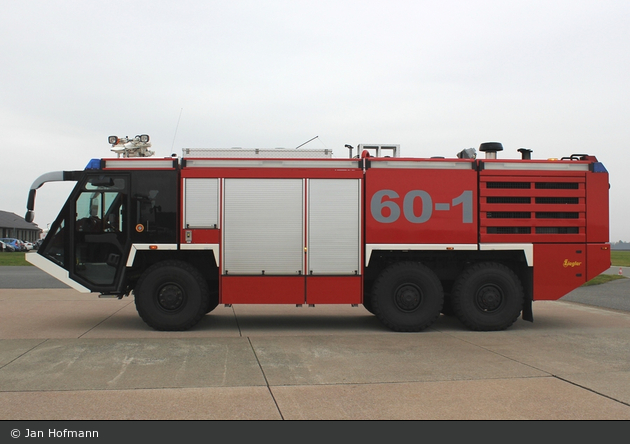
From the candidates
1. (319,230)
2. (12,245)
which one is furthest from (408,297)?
(12,245)

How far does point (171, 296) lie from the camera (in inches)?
352

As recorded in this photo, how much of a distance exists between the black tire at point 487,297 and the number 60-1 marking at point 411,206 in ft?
2.98

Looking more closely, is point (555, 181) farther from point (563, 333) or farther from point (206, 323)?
point (206, 323)

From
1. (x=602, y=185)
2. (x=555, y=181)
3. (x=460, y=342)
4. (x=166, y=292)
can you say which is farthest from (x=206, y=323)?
(x=602, y=185)

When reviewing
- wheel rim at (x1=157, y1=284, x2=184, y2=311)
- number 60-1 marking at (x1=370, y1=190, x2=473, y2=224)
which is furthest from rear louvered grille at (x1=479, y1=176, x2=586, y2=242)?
wheel rim at (x1=157, y1=284, x2=184, y2=311)

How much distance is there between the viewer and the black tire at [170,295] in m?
8.91

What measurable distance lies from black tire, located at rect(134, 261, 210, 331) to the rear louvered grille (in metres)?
4.62

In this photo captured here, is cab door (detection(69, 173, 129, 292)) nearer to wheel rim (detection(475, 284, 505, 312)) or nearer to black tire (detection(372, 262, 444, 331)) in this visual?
black tire (detection(372, 262, 444, 331))

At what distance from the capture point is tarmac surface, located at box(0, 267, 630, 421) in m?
4.91

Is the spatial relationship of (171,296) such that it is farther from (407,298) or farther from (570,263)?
(570,263)

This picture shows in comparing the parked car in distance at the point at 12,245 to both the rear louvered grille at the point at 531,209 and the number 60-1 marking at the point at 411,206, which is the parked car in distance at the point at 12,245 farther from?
the rear louvered grille at the point at 531,209

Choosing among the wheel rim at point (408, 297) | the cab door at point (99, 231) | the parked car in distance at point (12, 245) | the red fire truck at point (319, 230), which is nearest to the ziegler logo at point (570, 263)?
the red fire truck at point (319, 230)

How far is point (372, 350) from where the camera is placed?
7617 millimetres

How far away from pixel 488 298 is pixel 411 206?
1928mm
